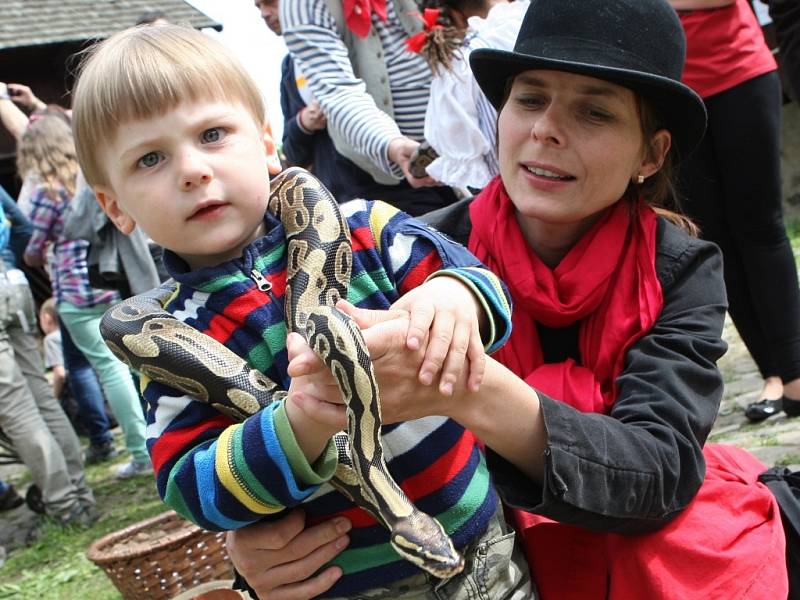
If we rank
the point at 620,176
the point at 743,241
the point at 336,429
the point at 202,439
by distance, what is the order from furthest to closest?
the point at 743,241 < the point at 620,176 < the point at 202,439 < the point at 336,429

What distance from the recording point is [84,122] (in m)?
1.85

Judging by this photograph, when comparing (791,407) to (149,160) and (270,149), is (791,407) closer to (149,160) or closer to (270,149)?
(270,149)

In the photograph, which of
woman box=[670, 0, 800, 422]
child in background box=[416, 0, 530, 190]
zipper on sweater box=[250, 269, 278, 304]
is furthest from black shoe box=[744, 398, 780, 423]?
zipper on sweater box=[250, 269, 278, 304]

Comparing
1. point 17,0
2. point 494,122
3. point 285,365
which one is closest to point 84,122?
point 285,365

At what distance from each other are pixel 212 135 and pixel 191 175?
0.15m

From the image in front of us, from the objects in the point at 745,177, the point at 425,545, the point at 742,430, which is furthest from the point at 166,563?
the point at 745,177

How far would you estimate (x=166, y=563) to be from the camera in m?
3.87

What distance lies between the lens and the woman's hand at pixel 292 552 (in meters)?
1.81

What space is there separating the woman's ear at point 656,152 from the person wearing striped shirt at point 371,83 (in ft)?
4.91

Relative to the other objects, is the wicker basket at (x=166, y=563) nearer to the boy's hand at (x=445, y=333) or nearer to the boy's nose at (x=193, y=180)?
the boy's nose at (x=193, y=180)

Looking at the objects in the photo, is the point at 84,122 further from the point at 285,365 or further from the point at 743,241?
the point at 743,241

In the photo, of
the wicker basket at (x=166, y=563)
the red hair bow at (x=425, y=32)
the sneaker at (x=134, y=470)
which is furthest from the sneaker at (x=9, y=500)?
the red hair bow at (x=425, y=32)

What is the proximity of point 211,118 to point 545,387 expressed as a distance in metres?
1.04

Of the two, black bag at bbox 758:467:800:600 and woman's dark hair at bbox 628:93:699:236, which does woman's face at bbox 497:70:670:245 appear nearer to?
woman's dark hair at bbox 628:93:699:236
